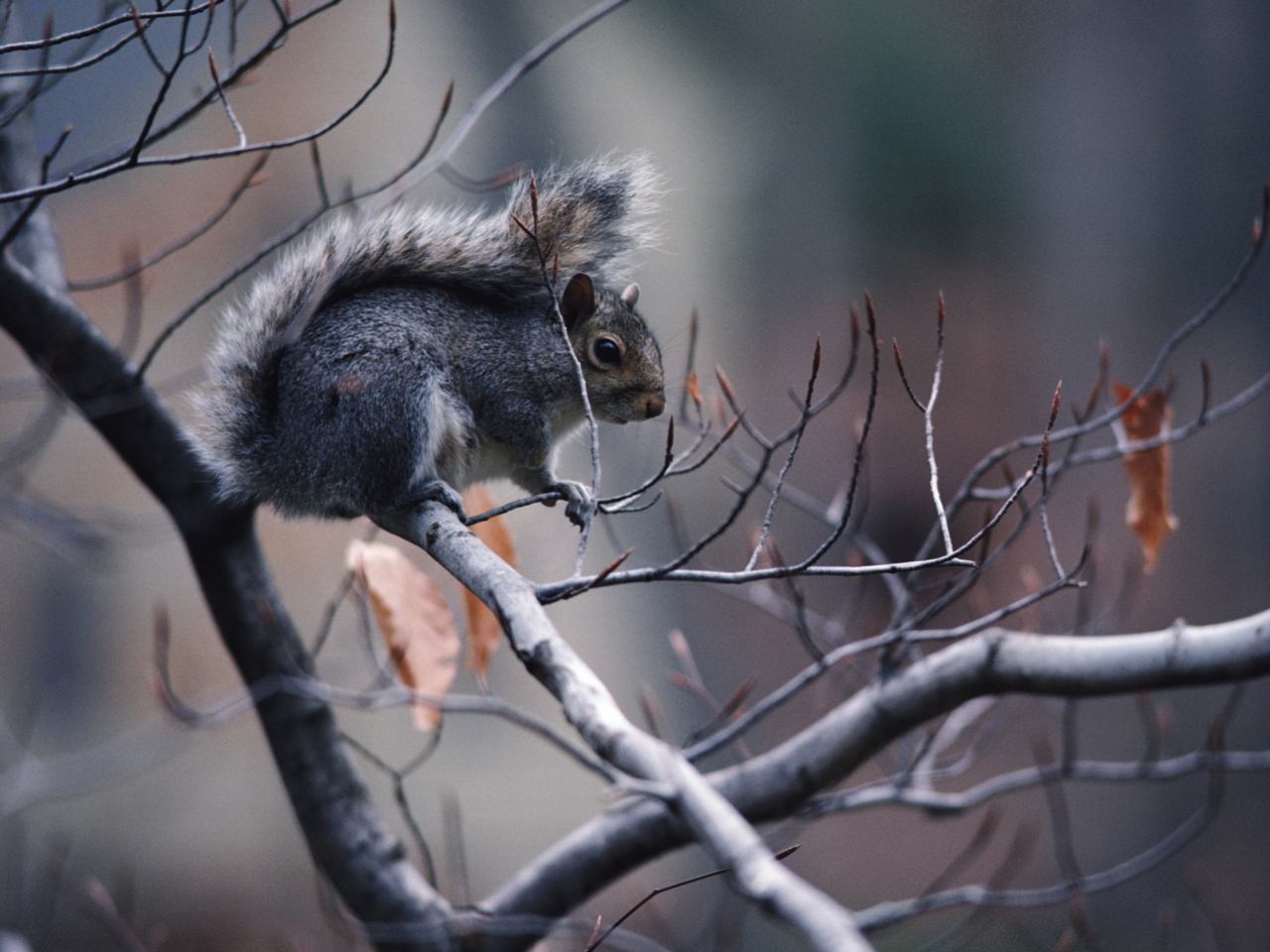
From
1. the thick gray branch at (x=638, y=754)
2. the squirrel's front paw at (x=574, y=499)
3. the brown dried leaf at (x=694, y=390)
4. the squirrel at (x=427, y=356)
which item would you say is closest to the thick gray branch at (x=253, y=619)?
the squirrel at (x=427, y=356)

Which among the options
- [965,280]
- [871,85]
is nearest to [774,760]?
[965,280]

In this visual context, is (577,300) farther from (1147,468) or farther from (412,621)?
(1147,468)

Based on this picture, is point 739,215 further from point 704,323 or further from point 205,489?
point 205,489

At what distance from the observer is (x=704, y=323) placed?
439 centimetres

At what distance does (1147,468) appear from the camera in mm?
1220

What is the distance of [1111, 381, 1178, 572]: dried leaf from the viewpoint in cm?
119

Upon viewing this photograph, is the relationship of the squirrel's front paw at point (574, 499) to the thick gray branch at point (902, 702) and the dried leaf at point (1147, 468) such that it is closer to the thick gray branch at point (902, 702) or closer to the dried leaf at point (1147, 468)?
the thick gray branch at point (902, 702)

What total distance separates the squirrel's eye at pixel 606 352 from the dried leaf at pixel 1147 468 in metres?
0.66

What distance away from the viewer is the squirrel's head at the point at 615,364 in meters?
1.44

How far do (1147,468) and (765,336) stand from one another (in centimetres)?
342

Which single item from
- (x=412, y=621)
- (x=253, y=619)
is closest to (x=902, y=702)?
(x=412, y=621)

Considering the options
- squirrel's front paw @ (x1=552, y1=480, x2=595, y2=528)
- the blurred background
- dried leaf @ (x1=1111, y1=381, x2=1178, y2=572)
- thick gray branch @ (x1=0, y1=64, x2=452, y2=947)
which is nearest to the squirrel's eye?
squirrel's front paw @ (x1=552, y1=480, x2=595, y2=528)

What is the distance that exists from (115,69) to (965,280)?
3734mm

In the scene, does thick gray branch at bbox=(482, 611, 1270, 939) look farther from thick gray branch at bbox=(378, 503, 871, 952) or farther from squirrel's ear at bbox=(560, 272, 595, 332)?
squirrel's ear at bbox=(560, 272, 595, 332)
